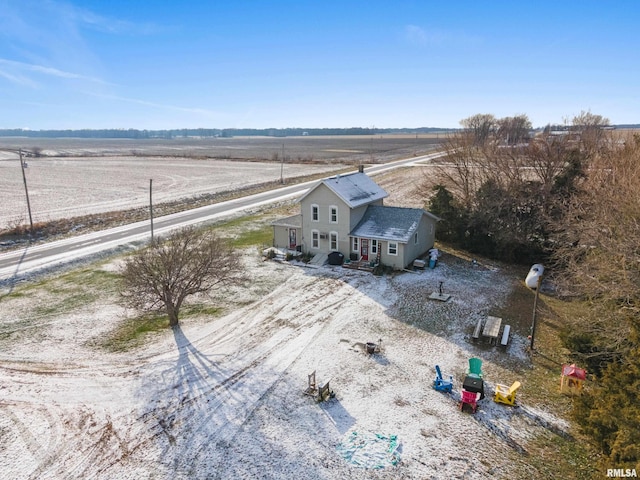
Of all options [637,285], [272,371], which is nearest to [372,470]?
[272,371]

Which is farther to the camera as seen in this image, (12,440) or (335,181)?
(335,181)

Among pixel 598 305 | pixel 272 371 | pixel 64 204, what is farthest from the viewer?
pixel 64 204

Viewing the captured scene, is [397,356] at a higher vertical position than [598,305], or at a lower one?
lower

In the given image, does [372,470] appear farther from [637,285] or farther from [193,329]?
[193,329]

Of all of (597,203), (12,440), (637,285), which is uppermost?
(597,203)

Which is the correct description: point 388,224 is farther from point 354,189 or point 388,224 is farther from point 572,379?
point 572,379
